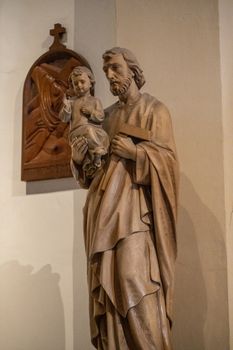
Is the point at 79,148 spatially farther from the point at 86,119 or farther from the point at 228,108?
the point at 228,108

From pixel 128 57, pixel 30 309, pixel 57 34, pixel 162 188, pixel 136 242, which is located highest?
pixel 57 34

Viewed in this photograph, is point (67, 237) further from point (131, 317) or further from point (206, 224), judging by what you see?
point (131, 317)

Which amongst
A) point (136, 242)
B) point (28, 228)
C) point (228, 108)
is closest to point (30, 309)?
point (28, 228)

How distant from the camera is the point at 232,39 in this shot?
328 cm

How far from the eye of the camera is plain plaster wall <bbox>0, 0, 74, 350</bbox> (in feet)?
11.8

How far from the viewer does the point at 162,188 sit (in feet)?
8.27

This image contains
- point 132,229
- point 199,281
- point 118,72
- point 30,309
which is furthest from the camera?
point 30,309

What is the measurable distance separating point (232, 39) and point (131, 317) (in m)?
1.74

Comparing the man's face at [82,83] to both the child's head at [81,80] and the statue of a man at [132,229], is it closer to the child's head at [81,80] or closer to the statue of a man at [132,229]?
the child's head at [81,80]

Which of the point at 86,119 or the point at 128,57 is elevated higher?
the point at 128,57

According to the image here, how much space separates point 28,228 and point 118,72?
4.99 feet

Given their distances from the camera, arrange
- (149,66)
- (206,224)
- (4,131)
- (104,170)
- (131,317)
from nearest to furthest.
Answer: (131,317)
(104,170)
(206,224)
(149,66)
(4,131)

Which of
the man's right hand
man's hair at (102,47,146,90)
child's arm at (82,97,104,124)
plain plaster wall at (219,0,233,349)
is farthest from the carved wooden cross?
the man's right hand

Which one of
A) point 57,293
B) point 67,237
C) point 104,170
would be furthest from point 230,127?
point 57,293
